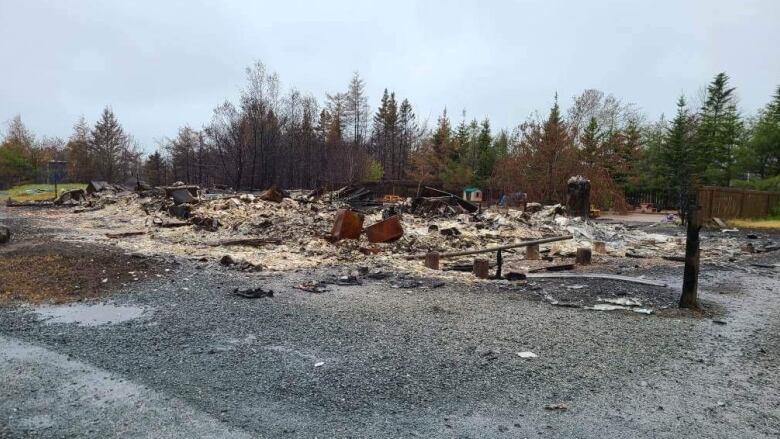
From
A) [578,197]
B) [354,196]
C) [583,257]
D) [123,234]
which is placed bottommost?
[123,234]

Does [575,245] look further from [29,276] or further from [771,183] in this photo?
[771,183]

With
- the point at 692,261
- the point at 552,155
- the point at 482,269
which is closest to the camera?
the point at 692,261

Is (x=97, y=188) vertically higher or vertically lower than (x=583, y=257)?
higher

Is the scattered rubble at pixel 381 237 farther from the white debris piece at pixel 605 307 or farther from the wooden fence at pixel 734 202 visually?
the wooden fence at pixel 734 202

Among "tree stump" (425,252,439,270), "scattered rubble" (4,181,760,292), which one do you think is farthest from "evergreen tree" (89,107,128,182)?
"tree stump" (425,252,439,270)

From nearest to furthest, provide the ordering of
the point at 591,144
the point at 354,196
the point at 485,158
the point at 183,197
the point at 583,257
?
the point at 583,257, the point at 183,197, the point at 354,196, the point at 591,144, the point at 485,158

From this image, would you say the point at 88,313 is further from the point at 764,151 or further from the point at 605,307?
the point at 764,151

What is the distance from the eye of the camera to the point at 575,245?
14.8 meters

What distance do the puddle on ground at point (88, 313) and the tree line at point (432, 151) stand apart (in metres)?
27.4

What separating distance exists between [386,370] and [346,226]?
29.4 ft

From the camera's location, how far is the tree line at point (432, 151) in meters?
32.5

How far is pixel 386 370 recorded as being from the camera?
464cm

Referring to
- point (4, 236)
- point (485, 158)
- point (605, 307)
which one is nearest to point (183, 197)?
point (4, 236)

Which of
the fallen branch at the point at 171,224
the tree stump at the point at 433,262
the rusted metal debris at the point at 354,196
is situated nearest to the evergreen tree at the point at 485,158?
the rusted metal debris at the point at 354,196
